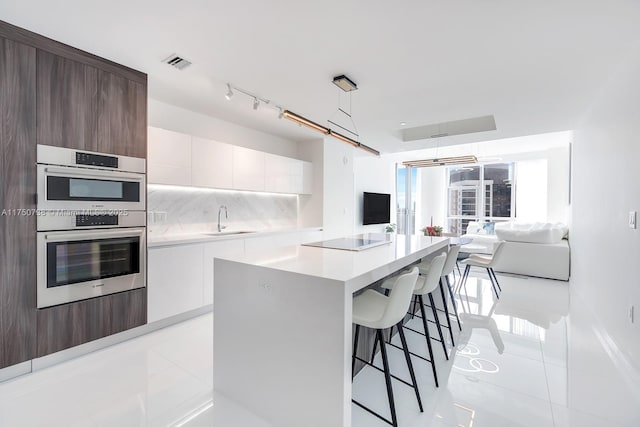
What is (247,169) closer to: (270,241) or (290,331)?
(270,241)

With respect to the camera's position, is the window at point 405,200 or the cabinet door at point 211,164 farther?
the window at point 405,200

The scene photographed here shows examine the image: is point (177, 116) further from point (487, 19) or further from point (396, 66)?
point (487, 19)

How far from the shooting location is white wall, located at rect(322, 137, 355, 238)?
5.29 metres

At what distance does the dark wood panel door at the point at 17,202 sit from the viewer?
2051mm

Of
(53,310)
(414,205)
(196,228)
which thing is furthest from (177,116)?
(414,205)

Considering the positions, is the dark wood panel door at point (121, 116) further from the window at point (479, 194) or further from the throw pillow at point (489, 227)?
the window at point (479, 194)

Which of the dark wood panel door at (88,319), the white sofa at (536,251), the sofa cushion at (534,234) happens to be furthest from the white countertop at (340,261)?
the sofa cushion at (534,234)

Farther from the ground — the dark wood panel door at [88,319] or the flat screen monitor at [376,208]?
the flat screen monitor at [376,208]

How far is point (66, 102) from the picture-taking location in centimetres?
235

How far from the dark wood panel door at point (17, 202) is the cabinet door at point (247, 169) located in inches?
82.8

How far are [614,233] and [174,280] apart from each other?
4314 millimetres

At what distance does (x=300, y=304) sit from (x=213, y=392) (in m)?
1.04

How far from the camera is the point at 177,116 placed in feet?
12.1

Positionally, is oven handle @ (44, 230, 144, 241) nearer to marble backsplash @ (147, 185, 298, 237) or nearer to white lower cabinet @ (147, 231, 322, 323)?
white lower cabinet @ (147, 231, 322, 323)
